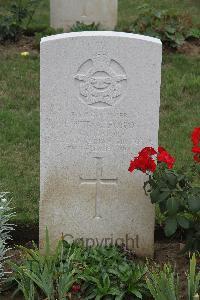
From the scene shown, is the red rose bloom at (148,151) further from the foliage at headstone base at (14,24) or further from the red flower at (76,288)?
the foliage at headstone base at (14,24)

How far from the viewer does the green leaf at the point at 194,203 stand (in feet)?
15.0

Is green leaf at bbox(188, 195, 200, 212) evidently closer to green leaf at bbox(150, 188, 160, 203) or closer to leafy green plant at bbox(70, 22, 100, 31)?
green leaf at bbox(150, 188, 160, 203)

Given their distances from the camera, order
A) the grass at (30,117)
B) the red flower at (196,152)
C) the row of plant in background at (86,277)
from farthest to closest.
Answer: the grass at (30,117), the red flower at (196,152), the row of plant in background at (86,277)

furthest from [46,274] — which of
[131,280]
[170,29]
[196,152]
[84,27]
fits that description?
[84,27]

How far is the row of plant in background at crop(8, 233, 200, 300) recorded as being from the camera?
442 centimetres

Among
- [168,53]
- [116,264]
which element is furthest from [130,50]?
[168,53]

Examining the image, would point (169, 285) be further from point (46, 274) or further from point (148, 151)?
point (148, 151)

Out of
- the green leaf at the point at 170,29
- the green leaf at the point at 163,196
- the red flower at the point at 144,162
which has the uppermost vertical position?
the green leaf at the point at 170,29

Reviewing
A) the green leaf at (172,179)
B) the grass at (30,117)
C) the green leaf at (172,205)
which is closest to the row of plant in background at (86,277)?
the green leaf at (172,205)

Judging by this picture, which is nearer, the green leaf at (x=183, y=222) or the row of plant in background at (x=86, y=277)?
the row of plant in background at (x=86, y=277)

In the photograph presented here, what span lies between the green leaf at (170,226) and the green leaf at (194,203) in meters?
0.16

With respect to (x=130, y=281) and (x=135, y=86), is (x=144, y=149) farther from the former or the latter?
(x=130, y=281)

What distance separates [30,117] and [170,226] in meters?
3.03

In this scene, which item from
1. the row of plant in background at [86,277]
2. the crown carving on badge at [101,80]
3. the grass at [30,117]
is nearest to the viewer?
the row of plant in background at [86,277]
